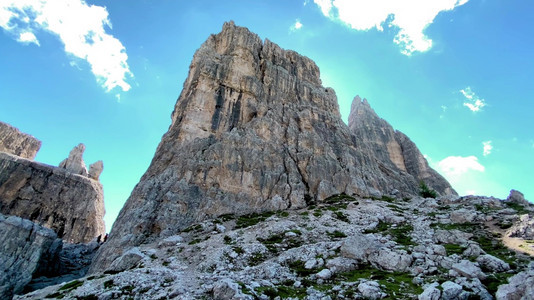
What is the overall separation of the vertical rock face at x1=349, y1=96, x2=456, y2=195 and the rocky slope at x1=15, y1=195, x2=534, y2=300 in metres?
69.2

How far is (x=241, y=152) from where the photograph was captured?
208 feet

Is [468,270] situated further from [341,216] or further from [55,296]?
[55,296]

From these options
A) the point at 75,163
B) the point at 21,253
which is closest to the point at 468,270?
the point at 21,253

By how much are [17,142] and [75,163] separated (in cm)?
2065

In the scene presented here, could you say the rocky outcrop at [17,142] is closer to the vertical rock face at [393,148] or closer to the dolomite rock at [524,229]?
the vertical rock face at [393,148]

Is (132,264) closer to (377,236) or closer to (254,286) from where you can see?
(254,286)

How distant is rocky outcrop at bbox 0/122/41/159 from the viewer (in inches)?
4117

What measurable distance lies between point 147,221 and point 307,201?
3048cm

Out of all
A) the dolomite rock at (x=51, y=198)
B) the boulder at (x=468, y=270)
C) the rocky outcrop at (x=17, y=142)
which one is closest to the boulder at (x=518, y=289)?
the boulder at (x=468, y=270)

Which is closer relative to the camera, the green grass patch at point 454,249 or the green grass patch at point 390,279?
the green grass patch at point 390,279

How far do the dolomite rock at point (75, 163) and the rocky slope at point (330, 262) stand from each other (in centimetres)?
8617

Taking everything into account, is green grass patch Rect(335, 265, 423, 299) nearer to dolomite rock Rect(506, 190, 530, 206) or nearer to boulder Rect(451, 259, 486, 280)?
boulder Rect(451, 259, 486, 280)

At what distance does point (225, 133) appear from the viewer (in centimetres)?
6644

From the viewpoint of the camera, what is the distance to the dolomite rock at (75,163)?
110075 millimetres
